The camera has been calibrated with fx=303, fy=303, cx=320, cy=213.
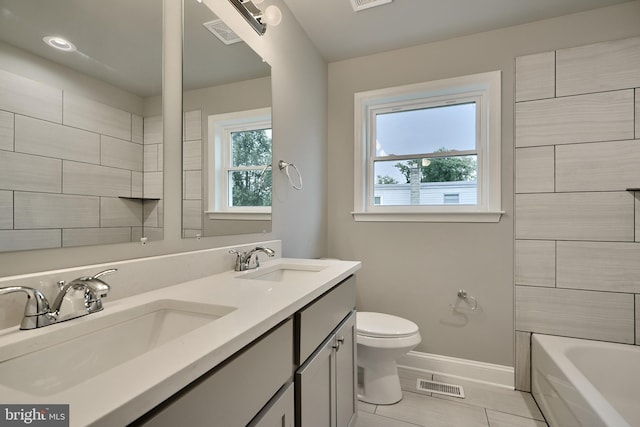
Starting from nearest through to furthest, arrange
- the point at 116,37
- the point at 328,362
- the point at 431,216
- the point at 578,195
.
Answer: the point at 116,37, the point at 328,362, the point at 578,195, the point at 431,216

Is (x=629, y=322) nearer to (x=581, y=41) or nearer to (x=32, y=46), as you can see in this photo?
(x=581, y=41)

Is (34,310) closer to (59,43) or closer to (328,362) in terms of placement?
(59,43)

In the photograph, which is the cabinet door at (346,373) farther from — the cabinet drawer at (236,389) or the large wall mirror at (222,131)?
the large wall mirror at (222,131)

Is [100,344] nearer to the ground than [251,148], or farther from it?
nearer to the ground

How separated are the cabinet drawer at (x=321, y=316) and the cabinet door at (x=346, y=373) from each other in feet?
0.21

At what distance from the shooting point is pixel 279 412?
2.65 ft

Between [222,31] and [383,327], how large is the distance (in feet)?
6.10

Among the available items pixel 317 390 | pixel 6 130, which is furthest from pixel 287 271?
pixel 6 130

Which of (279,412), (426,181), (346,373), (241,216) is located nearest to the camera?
(279,412)

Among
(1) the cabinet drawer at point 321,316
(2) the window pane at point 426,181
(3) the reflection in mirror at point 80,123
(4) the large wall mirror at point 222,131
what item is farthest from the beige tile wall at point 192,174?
(2) the window pane at point 426,181

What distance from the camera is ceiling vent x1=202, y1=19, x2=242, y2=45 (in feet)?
4.39

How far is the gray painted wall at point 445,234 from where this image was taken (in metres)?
2.07

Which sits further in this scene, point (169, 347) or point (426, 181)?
point (426, 181)

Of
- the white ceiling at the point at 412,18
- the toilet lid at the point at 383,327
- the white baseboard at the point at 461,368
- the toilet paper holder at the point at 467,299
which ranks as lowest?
the white baseboard at the point at 461,368
